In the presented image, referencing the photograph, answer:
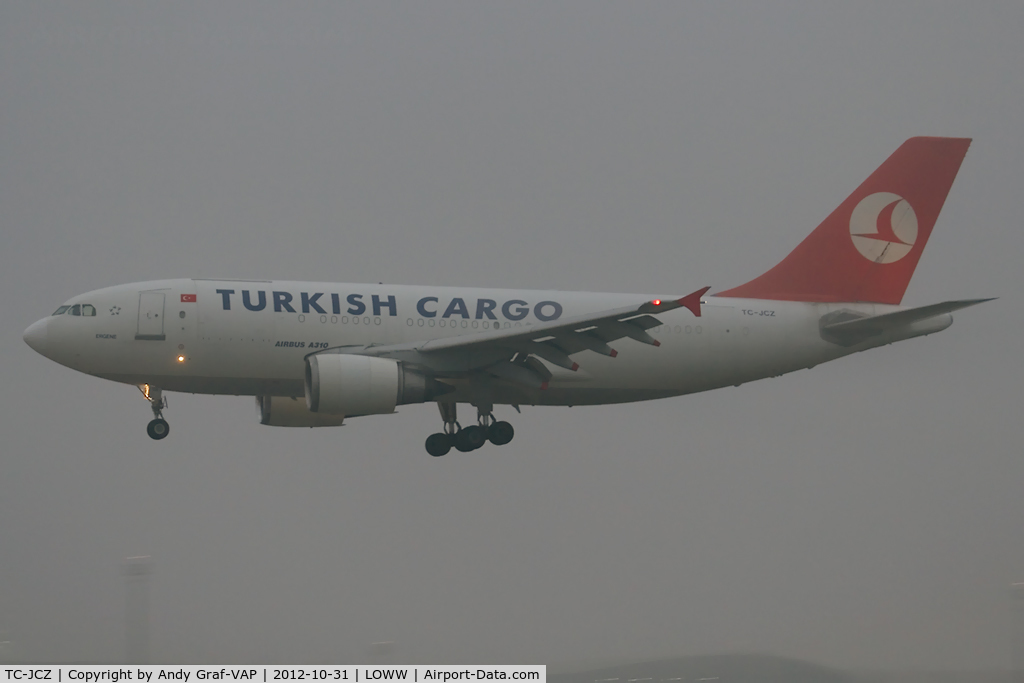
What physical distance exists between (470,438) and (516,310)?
3.33 meters

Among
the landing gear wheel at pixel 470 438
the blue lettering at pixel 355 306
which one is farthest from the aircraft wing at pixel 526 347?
the landing gear wheel at pixel 470 438

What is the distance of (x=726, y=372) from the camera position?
3128cm

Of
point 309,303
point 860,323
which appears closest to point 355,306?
point 309,303

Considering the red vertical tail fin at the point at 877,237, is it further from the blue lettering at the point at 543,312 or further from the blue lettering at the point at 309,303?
the blue lettering at the point at 309,303

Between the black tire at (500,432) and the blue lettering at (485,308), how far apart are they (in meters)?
2.70

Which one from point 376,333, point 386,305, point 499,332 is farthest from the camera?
point 386,305

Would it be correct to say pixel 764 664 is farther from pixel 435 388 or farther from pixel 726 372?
pixel 435 388

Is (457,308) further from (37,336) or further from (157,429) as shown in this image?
(37,336)

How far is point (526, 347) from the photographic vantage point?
28.4 m

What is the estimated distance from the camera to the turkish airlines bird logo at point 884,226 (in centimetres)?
3303

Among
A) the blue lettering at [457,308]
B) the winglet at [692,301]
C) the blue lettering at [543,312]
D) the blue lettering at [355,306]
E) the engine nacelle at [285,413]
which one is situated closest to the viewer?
the winglet at [692,301]

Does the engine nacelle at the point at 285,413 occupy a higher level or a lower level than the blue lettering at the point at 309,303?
lower

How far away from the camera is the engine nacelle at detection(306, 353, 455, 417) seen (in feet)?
90.0

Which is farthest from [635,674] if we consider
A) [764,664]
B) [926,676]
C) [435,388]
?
[435,388]
